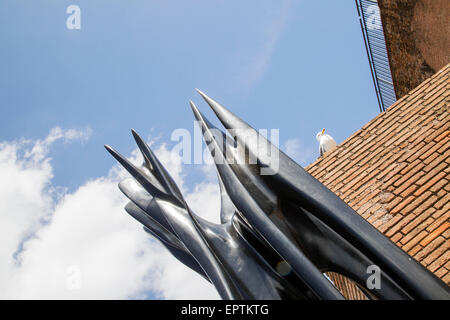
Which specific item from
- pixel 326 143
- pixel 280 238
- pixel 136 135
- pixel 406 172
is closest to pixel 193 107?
pixel 136 135

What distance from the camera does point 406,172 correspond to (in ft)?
14.4

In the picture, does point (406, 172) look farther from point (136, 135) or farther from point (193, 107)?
point (136, 135)

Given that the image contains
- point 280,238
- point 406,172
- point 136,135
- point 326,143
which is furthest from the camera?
point 326,143

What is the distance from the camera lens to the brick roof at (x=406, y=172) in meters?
3.80

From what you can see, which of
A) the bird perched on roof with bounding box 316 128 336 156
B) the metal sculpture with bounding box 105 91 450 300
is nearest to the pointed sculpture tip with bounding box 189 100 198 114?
the metal sculpture with bounding box 105 91 450 300

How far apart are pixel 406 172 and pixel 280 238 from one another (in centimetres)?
276

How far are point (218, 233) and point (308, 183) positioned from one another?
2.04 feet

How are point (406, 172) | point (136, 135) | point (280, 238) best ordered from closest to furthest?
1. point (280, 238)
2. point (136, 135)
3. point (406, 172)

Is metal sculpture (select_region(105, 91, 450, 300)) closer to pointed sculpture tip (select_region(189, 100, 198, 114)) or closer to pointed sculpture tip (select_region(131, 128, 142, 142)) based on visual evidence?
pointed sculpture tip (select_region(189, 100, 198, 114))

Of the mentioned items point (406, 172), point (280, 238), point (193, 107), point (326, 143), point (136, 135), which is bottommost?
point (280, 238)

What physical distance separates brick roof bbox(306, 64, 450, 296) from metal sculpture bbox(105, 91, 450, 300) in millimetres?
1610

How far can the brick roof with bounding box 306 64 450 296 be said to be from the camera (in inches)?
150
